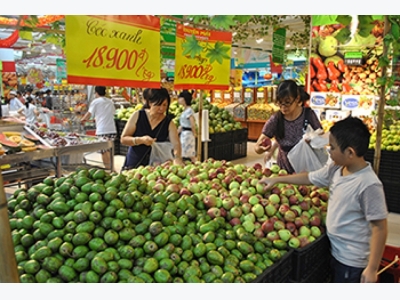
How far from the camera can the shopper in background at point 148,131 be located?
372cm

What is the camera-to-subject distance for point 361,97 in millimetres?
5602

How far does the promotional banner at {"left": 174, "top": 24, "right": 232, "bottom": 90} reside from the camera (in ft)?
11.6

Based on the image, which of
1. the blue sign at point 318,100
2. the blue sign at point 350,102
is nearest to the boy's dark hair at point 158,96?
the blue sign at point 318,100

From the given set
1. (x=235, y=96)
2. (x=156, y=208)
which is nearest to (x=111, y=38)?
(x=156, y=208)

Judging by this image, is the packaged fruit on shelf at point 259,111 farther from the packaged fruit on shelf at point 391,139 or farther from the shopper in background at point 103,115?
the packaged fruit on shelf at point 391,139

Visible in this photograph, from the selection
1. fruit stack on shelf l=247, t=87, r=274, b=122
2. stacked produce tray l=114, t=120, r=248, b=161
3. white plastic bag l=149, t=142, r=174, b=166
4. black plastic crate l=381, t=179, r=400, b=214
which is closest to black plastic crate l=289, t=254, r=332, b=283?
white plastic bag l=149, t=142, r=174, b=166

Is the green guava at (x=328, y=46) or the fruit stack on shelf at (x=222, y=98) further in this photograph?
the fruit stack on shelf at (x=222, y=98)

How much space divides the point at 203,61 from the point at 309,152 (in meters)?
1.35

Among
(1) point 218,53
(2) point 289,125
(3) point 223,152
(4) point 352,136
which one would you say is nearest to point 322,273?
(4) point 352,136

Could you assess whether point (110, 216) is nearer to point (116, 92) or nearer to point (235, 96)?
point (235, 96)

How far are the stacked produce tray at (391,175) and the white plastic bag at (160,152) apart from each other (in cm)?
297

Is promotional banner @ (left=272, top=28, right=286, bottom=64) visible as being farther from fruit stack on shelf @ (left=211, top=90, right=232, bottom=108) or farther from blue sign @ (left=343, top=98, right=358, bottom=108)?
fruit stack on shelf @ (left=211, top=90, right=232, bottom=108)

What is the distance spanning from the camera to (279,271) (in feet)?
6.90

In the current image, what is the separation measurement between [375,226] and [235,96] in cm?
1153
